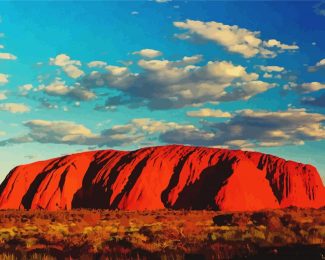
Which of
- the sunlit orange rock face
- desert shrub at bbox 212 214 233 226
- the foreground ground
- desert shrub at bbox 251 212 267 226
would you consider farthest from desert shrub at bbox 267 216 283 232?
the sunlit orange rock face

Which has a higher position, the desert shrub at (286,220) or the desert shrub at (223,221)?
the desert shrub at (286,220)

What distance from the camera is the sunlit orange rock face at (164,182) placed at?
215ft

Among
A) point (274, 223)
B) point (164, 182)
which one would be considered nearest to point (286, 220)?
point (274, 223)

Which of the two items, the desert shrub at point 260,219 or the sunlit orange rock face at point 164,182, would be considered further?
the sunlit orange rock face at point 164,182

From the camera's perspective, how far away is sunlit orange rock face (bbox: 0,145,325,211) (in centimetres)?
6561

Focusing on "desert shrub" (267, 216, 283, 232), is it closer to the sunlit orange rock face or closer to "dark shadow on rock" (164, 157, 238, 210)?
the sunlit orange rock face

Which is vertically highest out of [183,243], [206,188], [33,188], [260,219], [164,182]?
[164,182]

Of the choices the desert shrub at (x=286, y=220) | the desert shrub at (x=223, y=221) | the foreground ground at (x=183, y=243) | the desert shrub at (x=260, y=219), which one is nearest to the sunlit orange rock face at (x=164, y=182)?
the foreground ground at (x=183, y=243)

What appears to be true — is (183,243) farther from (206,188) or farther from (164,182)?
(164,182)

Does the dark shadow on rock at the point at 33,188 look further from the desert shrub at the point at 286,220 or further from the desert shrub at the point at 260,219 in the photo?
the desert shrub at the point at 286,220

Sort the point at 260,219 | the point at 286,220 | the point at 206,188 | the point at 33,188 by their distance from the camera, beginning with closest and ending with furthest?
the point at 286,220, the point at 260,219, the point at 206,188, the point at 33,188

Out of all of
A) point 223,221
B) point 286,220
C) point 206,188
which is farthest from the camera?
point 206,188

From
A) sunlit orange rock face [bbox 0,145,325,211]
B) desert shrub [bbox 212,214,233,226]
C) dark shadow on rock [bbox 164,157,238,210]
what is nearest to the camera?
desert shrub [bbox 212,214,233,226]

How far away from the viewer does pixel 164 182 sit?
6869cm
